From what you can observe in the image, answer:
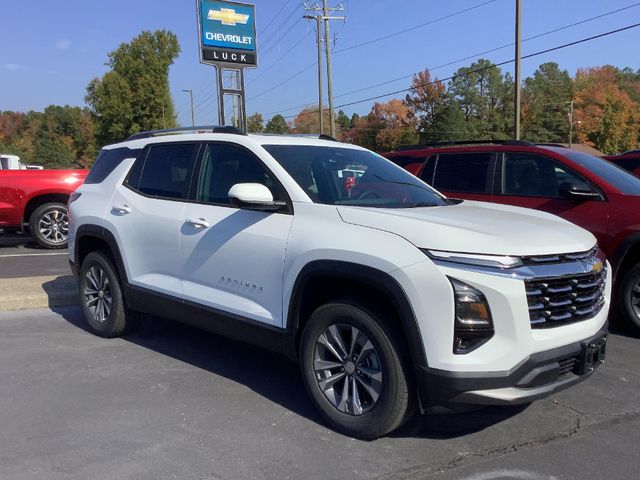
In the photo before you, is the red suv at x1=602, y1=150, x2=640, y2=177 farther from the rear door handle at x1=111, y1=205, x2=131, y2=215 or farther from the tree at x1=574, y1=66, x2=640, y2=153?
the tree at x1=574, y1=66, x2=640, y2=153

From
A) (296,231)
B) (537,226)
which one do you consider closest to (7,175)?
(296,231)

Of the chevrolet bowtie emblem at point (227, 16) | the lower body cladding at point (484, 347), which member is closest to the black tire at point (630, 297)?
the lower body cladding at point (484, 347)

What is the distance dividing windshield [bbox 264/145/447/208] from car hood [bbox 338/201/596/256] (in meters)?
0.32

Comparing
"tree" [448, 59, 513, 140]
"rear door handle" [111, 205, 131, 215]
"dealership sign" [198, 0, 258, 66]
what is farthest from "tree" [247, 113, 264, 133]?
"rear door handle" [111, 205, 131, 215]

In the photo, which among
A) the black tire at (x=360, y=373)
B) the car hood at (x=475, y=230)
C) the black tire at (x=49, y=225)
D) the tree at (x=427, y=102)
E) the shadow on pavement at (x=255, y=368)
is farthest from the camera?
the tree at (x=427, y=102)

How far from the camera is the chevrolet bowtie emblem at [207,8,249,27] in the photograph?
1477 centimetres

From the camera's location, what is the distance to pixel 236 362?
4887 millimetres

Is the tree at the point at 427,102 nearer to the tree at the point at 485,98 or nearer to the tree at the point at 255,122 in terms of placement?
the tree at the point at 485,98

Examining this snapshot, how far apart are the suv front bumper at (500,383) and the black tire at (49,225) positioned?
30.6 feet

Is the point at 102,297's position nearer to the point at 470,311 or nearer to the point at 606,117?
the point at 470,311

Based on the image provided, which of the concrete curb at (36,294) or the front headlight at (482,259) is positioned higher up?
the front headlight at (482,259)

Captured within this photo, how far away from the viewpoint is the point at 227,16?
14938mm

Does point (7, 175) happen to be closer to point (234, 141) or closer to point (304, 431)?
point (234, 141)

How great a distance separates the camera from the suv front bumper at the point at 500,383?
3.01m
